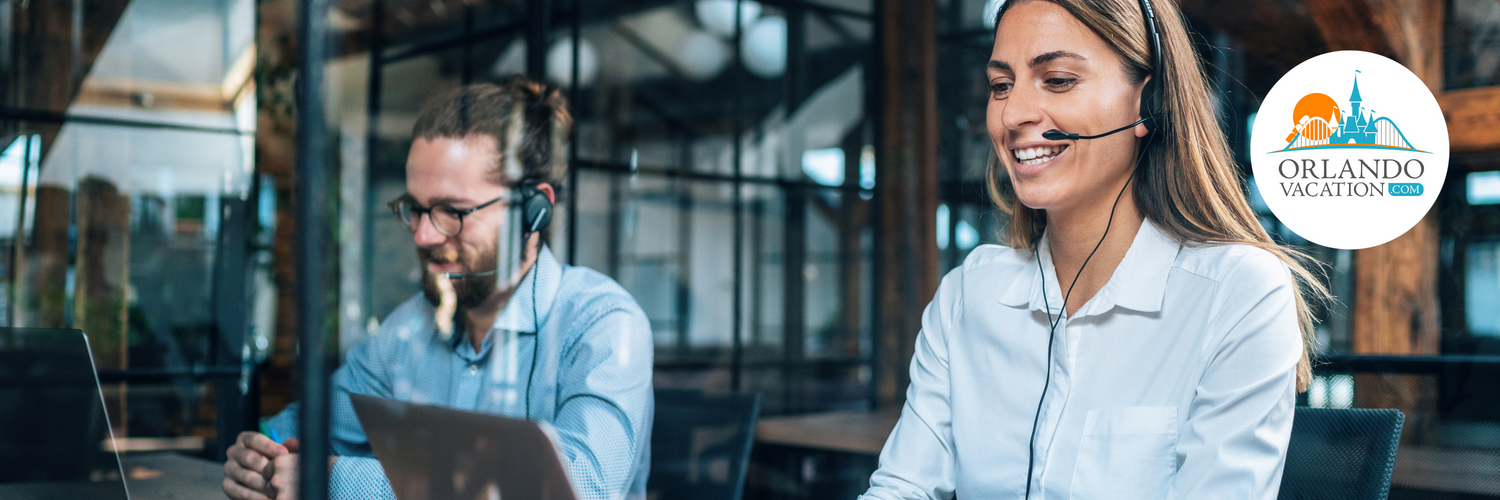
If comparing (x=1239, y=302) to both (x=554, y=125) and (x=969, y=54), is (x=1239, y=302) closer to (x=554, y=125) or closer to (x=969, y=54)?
(x=554, y=125)

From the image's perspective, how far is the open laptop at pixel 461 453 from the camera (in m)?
1.05

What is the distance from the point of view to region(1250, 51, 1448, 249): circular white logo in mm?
1421

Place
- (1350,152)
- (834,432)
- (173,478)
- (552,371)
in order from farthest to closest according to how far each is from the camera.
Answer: (834,432), (173,478), (552,371), (1350,152)

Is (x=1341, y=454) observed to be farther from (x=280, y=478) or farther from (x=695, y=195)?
(x=695, y=195)

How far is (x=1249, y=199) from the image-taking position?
1360 millimetres

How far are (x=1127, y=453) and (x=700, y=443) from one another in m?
0.99

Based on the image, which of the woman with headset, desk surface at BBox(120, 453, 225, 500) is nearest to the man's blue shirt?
desk surface at BBox(120, 453, 225, 500)

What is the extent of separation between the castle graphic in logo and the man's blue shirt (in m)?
1.11

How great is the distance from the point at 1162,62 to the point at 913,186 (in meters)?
3.40

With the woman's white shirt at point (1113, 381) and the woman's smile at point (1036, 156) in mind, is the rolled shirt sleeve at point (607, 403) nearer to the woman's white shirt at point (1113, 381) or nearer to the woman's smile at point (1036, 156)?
the woman's white shirt at point (1113, 381)

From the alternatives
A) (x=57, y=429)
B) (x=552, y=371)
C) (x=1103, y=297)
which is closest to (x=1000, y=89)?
(x=1103, y=297)

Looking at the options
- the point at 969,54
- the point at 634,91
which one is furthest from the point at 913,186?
the point at 634,91

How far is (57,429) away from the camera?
162 cm

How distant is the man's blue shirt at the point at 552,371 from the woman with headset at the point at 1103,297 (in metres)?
0.47
